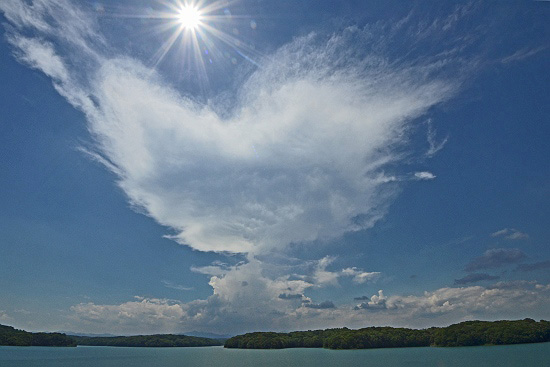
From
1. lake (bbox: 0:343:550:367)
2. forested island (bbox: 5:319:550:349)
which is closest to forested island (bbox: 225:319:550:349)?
forested island (bbox: 5:319:550:349)

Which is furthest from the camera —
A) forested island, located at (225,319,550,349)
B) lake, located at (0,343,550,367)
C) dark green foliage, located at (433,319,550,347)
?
forested island, located at (225,319,550,349)

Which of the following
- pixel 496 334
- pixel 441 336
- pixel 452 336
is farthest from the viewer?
pixel 441 336

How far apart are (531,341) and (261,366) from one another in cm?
13457

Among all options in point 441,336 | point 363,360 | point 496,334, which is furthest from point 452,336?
point 363,360

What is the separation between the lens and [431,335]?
604ft

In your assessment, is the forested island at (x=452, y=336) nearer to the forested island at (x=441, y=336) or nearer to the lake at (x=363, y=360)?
the forested island at (x=441, y=336)

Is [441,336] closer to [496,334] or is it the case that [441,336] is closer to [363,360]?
[496,334]

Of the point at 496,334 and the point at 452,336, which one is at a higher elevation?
the point at 452,336

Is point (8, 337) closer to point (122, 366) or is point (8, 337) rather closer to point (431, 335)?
point (122, 366)

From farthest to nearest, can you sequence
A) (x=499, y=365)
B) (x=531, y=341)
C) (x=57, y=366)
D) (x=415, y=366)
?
(x=531, y=341)
(x=57, y=366)
(x=415, y=366)
(x=499, y=365)

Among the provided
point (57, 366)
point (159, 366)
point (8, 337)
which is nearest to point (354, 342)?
point (159, 366)

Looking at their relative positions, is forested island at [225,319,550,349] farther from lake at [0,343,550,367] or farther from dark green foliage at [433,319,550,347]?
lake at [0,343,550,367]

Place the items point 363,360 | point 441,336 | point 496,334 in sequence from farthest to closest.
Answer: point 441,336
point 496,334
point 363,360

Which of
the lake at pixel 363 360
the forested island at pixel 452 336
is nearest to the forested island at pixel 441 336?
the forested island at pixel 452 336
